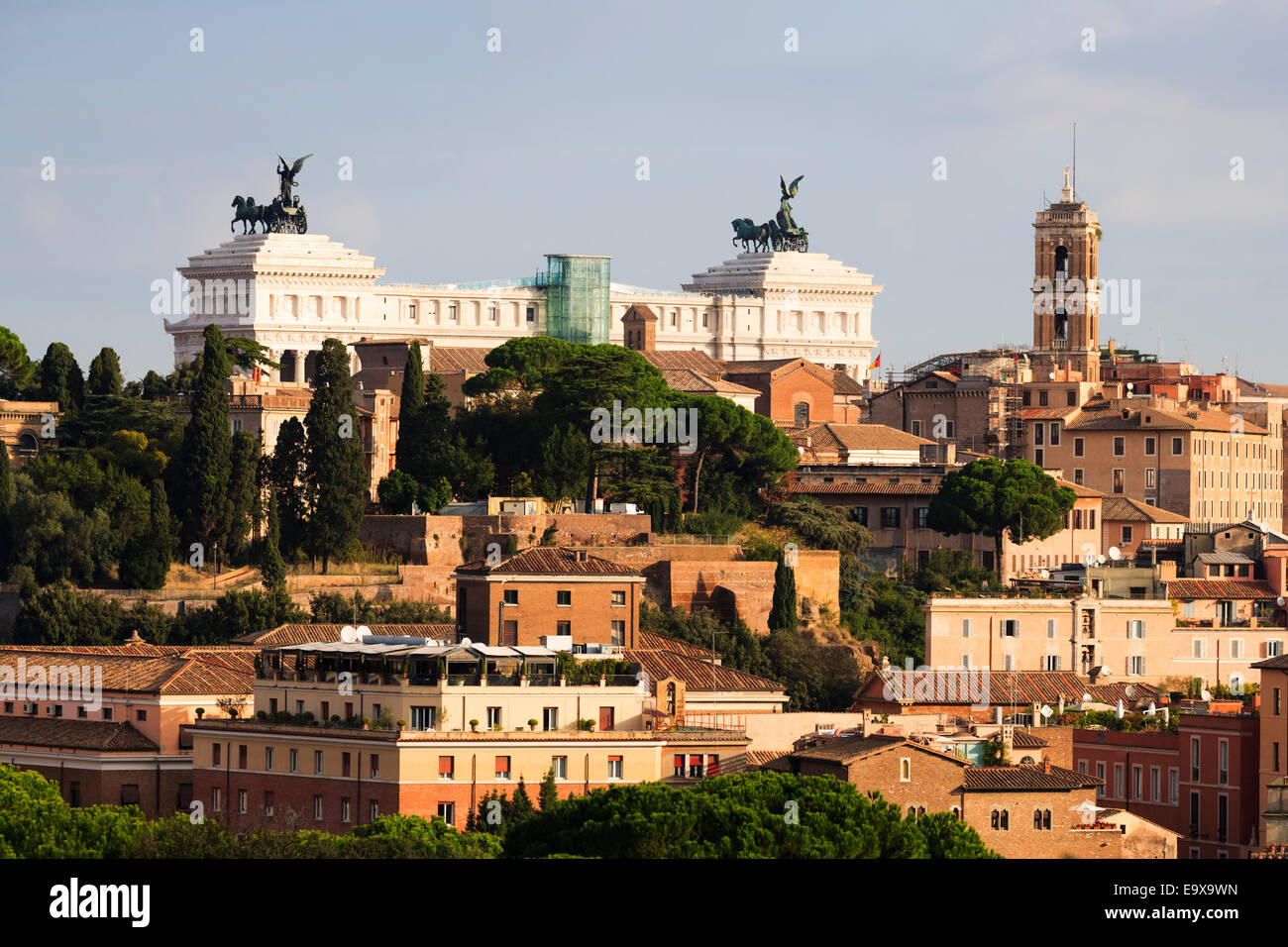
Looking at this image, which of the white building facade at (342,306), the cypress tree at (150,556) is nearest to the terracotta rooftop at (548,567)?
the cypress tree at (150,556)

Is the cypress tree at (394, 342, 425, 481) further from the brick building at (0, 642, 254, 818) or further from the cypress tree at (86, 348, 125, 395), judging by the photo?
the brick building at (0, 642, 254, 818)

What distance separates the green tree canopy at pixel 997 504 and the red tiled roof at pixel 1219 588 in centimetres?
429

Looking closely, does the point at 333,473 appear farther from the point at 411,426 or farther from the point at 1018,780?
the point at 1018,780

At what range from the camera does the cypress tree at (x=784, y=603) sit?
66.1 metres

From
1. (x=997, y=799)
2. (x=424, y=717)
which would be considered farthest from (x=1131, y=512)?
(x=997, y=799)

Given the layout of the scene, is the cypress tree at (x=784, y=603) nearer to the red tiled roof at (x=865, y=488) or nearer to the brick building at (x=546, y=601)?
the brick building at (x=546, y=601)

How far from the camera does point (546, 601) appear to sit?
2232 inches

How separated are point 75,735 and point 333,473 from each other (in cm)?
1533

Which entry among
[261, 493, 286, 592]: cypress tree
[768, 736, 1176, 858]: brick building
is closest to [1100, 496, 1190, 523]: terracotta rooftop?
[261, 493, 286, 592]: cypress tree

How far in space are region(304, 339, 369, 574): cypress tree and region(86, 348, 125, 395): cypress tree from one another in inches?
328

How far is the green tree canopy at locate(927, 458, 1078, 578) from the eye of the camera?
247ft

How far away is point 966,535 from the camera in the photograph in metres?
76.5

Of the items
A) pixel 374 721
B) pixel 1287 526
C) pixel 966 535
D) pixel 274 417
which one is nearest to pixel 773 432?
pixel 966 535

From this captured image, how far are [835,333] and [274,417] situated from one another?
2344 inches
